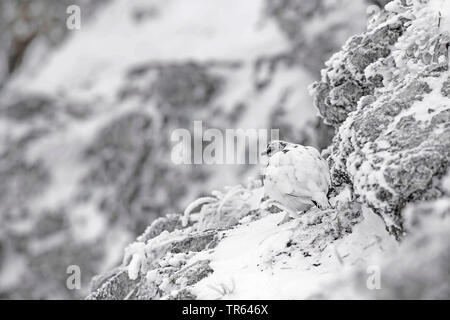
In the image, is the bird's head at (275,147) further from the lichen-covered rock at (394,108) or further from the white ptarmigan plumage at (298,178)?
the lichen-covered rock at (394,108)

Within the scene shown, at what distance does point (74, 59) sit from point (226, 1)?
259 centimetres

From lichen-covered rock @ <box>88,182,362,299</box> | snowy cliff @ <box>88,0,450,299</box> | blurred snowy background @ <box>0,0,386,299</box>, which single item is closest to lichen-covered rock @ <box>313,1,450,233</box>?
snowy cliff @ <box>88,0,450,299</box>

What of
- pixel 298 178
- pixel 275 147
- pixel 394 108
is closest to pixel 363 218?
pixel 298 178

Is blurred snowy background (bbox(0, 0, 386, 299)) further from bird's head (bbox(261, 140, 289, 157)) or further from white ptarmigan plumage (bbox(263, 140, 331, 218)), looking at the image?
white ptarmigan plumage (bbox(263, 140, 331, 218))

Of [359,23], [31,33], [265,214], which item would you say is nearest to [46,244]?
[31,33]

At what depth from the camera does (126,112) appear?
26.6 feet

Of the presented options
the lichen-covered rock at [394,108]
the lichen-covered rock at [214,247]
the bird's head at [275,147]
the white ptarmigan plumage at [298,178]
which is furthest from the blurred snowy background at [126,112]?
the white ptarmigan plumage at [298,178]

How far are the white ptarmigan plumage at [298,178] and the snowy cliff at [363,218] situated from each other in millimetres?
80

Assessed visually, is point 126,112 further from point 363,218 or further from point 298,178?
point 363,218

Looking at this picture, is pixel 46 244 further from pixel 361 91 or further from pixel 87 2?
pixel 361 91

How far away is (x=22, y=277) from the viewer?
27.5ft

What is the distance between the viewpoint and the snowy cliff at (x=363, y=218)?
149 cm

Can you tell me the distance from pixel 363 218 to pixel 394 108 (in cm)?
44

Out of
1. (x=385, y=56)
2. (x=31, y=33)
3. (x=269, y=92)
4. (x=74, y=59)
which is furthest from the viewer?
(x=31, y=33)
